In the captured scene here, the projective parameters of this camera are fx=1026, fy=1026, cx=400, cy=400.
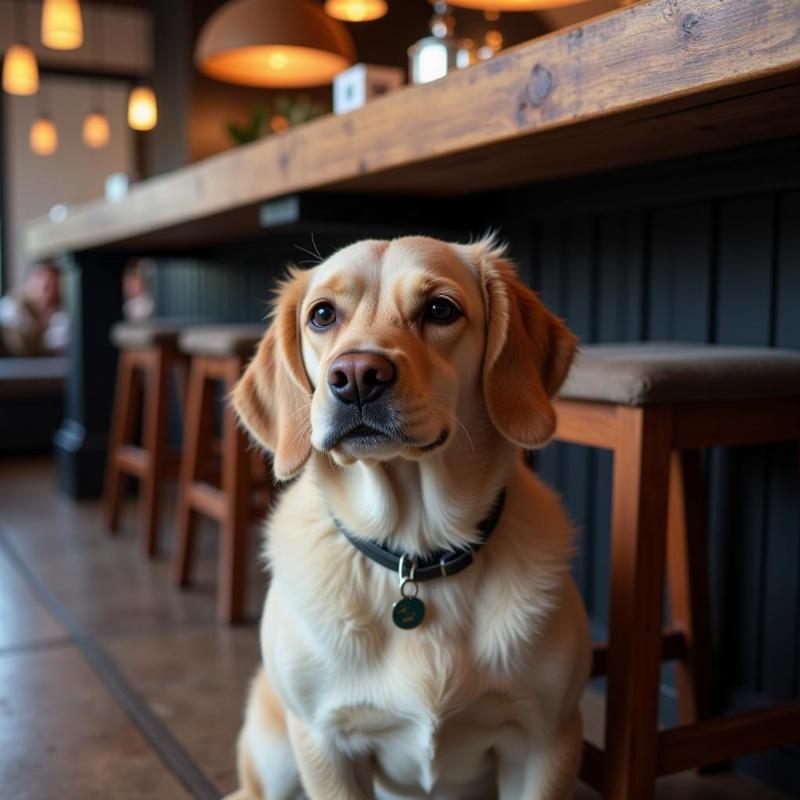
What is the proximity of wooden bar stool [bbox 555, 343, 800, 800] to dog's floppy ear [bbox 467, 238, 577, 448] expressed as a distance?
129mm

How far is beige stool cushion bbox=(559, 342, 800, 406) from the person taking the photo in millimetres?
1439

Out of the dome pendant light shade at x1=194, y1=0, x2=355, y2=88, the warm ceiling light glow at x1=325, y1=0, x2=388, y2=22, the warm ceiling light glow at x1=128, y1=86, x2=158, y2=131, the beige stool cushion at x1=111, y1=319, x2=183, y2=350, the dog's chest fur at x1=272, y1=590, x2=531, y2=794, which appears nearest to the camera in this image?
the dog's chest fur at x1=272, y1=590, x2=531, y2=794

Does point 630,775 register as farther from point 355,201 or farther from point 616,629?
point 355,201

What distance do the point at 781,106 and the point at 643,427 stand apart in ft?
1.52

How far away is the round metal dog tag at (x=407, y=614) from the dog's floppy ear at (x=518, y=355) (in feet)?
0.81

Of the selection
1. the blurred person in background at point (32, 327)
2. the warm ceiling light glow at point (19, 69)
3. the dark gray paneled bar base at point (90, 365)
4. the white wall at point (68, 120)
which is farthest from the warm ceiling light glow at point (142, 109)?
the white wall at point (68, 120)

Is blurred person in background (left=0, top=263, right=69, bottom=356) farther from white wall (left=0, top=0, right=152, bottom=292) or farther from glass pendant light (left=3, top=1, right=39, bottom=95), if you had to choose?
white wall (left=0, top=0, right=152, bottom=292)

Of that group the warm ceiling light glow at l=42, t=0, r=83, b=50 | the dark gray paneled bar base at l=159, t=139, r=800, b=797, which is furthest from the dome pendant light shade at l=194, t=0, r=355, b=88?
the warm ceiling light glow at l=42, t=0, r=83, b=50

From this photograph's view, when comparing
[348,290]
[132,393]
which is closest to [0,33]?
[132,393]

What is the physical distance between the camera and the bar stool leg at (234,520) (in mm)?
2736

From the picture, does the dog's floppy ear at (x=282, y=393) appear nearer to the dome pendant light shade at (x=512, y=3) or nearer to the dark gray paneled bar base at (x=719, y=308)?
the dark gray paneled bar base at (x=719, y=308)

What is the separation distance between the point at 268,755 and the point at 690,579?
0.80 meters

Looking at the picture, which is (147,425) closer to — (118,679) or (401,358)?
(118,679)

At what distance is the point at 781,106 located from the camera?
4.39ft
